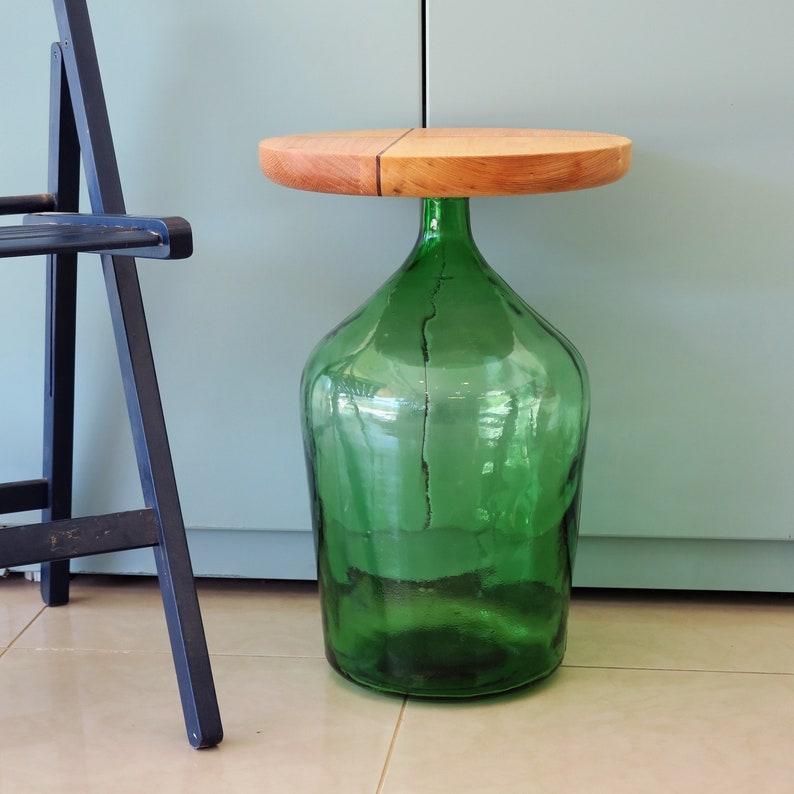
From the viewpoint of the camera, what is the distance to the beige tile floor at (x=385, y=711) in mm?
1051

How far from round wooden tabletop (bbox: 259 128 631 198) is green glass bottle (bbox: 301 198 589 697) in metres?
0.17

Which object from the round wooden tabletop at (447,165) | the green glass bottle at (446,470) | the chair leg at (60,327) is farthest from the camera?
the chair leg at (60,327)

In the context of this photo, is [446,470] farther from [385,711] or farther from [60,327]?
[60,327]

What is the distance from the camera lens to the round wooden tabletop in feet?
3.12

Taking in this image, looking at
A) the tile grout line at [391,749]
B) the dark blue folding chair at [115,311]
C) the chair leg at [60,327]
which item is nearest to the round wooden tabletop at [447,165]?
the dark blue folding chair at [115,311]

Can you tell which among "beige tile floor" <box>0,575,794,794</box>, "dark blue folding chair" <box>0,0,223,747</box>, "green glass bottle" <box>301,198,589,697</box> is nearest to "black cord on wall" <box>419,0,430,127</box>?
"green glass bottle" <box>301,198,589,697</box>

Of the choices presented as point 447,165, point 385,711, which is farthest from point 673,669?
point 447,165

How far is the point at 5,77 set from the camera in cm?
134

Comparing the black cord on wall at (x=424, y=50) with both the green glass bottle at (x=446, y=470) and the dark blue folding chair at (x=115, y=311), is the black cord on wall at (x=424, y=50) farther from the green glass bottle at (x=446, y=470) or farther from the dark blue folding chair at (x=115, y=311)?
the dark blue folding chair at (x=115, y=311)

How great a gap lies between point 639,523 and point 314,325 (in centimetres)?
48

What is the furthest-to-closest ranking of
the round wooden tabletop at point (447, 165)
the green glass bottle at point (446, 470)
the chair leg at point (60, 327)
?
the chair leg at point (60, 327) → the green glass bottle at point (446, 470) → the round wooden tabletop at point (447, 165)

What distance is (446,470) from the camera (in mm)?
1172

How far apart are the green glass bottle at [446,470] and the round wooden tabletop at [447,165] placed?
0.56 ft

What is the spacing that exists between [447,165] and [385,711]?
584 millimetres
